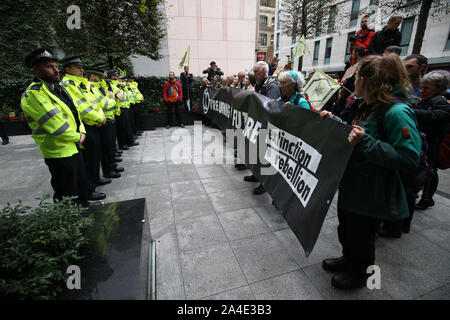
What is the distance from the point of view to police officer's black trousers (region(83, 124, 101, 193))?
3768mm

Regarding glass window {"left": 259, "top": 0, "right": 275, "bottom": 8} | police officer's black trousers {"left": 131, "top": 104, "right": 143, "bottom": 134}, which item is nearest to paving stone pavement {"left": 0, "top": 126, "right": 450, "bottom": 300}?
police officer's black trousers {"left": 131, "top": 104, "right": 143, "bottom": 134}

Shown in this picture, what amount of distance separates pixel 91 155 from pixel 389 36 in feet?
19.9

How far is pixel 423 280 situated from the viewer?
207 centimetres

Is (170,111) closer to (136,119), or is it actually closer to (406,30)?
(136,119)

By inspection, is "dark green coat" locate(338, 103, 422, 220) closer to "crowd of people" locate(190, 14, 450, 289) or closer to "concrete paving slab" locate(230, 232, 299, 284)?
"crowd of people" locate(190, 14, 450, 289)

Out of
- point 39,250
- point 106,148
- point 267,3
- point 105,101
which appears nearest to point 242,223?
point 39,250

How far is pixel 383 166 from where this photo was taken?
1499 mm

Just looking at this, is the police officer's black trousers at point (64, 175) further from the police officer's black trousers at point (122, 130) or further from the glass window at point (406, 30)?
the glass window at point (406, 30)

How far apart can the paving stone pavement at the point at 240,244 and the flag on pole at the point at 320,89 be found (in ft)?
5.26

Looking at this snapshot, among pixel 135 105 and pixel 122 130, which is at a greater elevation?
pixel 135 105

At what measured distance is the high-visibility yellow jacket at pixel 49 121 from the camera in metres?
2.50
